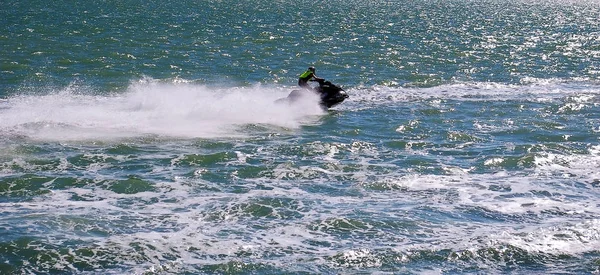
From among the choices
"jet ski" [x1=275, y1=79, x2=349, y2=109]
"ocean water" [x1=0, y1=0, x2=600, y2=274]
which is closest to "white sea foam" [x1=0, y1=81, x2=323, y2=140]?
"ocean water" [x1=0, y1=0, x2=600, y2=274]

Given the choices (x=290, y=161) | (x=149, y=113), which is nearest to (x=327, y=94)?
(x=149, y=113)

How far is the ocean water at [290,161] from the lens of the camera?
596 inches

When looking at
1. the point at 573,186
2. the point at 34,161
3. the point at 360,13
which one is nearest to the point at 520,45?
the point at 360,13

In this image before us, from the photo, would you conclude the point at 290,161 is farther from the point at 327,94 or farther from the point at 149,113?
the point at 327,94

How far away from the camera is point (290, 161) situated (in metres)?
21.7

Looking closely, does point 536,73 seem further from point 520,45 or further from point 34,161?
point 34,161

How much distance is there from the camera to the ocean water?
49.7 feet

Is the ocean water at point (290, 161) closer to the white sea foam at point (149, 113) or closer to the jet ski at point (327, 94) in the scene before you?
the white sea foam at point (149, 113)

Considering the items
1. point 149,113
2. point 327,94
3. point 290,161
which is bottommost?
point 290,161

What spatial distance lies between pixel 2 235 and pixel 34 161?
18.4 ft

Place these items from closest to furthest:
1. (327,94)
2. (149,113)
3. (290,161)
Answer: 1. (290,161)
2. (149,113)
3. (327,94)

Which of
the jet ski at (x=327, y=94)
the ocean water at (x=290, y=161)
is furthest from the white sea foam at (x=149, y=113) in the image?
the jet ski at (x=327, y=94)

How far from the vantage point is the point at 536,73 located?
41250mm

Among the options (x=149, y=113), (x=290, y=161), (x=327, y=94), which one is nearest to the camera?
(x=290, y=161)
